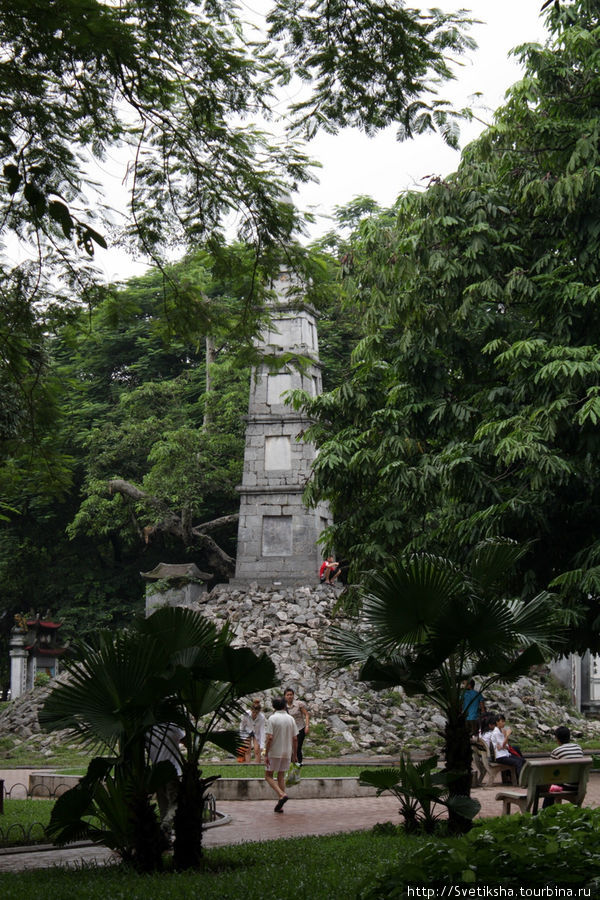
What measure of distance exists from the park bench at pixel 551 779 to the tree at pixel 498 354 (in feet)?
15.1

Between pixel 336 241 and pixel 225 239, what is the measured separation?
82.7ft

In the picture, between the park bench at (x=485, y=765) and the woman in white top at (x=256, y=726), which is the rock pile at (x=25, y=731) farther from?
the park bench at (x=485, y=765)

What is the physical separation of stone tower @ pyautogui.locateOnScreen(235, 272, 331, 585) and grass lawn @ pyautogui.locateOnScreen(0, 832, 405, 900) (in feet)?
65.1

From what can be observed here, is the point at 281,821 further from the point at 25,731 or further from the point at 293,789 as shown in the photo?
the point at 25,731

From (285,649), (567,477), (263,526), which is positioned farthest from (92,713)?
(263,526)

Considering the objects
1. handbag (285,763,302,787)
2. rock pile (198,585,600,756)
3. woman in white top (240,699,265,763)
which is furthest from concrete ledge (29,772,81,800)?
rock pile (198,585,600,756)

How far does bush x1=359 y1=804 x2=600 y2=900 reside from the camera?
15.3 ft

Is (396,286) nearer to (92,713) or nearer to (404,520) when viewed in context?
(404,520)

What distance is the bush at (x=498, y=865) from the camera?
15.3ft

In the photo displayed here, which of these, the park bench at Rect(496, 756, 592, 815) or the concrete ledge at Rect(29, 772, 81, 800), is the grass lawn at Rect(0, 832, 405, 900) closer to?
the park bench at Rect(496, 756, 592, 815)

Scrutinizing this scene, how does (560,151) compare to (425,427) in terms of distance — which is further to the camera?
(425,427)

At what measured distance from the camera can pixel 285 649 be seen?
2525 centimetres

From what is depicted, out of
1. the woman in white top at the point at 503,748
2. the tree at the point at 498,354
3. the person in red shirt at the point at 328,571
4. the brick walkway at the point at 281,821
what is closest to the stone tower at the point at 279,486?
the person in red shirt at the point at 328,571

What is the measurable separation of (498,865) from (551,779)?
5.42 m
